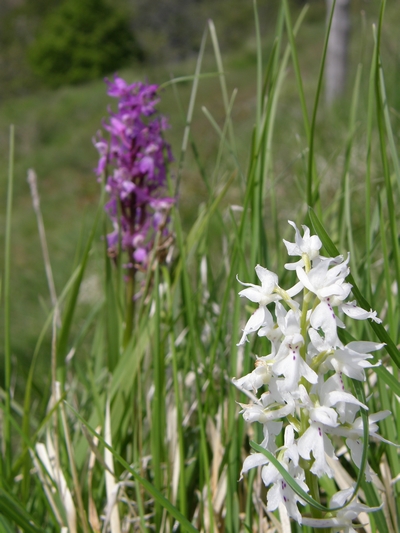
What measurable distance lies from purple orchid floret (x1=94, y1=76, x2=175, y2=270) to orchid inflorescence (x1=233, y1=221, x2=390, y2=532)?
2.14 feet

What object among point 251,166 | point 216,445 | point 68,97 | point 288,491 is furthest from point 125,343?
point 68,97

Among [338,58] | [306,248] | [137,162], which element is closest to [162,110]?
[338,58]

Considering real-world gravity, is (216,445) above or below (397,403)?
below

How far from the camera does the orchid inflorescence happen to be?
401mm

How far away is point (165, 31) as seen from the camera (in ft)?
58.6

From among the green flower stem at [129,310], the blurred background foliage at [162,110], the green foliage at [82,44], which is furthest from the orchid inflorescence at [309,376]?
the green foliage at [82,44]

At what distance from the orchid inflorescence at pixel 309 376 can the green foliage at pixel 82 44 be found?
52.9 ft

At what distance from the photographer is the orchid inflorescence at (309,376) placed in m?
0.40

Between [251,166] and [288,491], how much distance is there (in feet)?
1.40

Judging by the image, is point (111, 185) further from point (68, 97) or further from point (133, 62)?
point (133, 62)

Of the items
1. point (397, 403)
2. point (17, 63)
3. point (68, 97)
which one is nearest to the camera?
point (397, 403)

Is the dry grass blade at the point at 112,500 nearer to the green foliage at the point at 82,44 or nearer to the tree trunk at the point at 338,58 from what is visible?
the tree trunk at the point at 338,58

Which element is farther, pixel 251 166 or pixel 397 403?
pixel 251 166

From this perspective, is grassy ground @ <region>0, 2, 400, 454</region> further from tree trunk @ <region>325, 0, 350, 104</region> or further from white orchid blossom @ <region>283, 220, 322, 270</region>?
white orchid blossom @ <region>283, 220, 322, 270</region>
